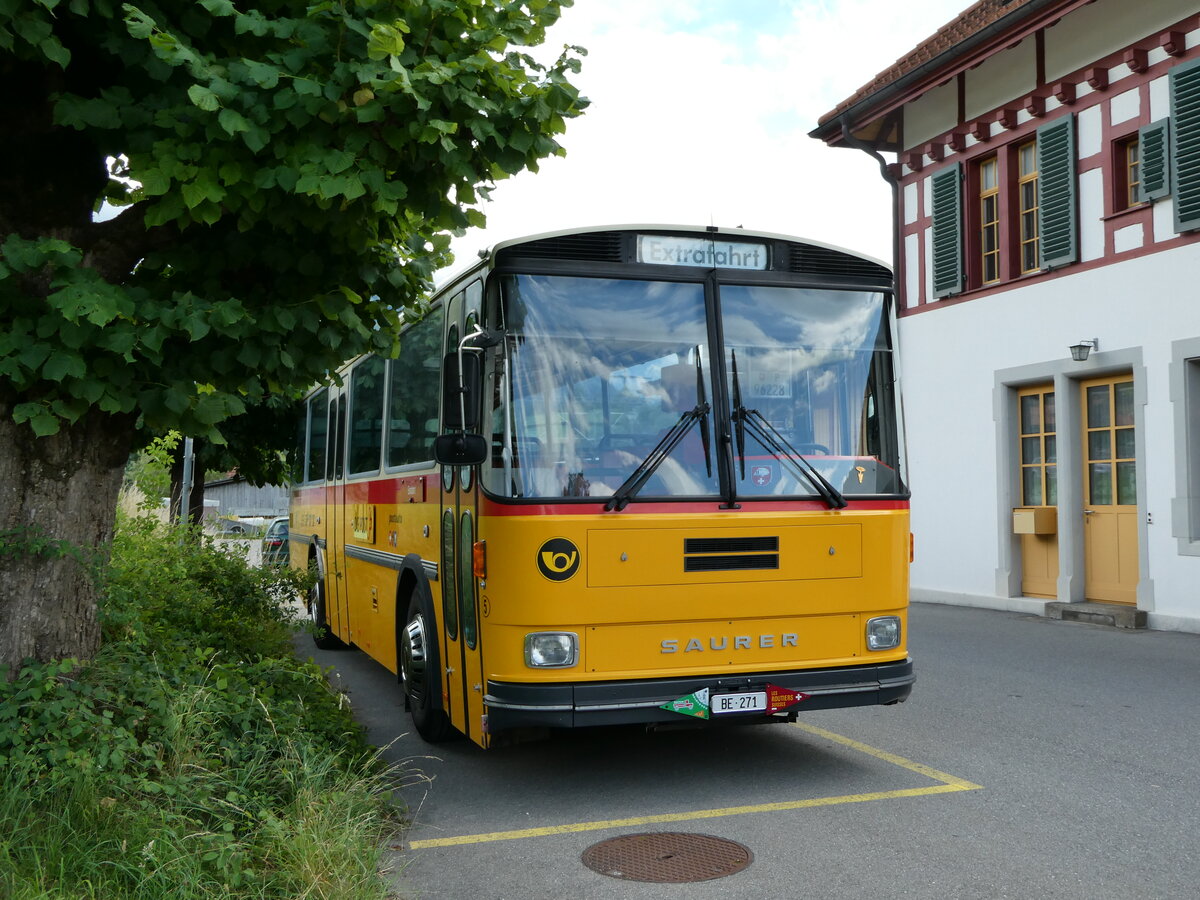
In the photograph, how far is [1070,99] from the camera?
15.5 metres

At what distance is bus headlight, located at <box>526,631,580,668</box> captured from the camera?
19.2 ft

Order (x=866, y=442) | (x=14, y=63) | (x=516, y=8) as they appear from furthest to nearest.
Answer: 1. (x=866, y=442)
2. (x=14, y=63)
3. (x=516, y=8)

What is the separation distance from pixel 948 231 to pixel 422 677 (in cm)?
1273

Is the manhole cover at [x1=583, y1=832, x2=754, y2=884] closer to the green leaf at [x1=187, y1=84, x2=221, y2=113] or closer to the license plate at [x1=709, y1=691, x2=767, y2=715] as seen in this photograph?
the license plate at [x1=709, y1=691, x2=767, y2=715]

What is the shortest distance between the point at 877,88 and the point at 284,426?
34.6 ft

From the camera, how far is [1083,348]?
14.8 meters

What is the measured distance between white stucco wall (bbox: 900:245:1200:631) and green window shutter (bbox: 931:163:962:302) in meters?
0.39

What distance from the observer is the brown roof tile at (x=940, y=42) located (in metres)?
16.9

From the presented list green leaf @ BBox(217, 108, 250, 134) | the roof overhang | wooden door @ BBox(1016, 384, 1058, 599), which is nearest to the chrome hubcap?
green leaf @ BBox(217, 108, 250, 134)

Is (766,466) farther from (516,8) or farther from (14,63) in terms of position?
(14,63)

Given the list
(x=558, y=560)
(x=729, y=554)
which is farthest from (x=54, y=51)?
(x=729, y=554)

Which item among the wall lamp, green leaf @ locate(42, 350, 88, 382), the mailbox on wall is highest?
the wall lamp

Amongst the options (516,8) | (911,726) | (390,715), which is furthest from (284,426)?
(516,8)

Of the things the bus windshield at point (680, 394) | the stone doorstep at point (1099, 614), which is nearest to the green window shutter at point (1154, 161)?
the stone doorstep at point (1099, 614)
